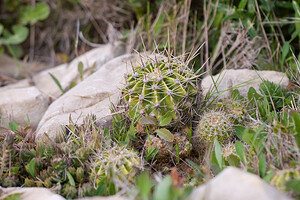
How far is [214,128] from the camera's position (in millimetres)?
2482

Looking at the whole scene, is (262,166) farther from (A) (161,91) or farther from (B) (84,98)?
(B) (84,98)

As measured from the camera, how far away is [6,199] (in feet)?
6.25

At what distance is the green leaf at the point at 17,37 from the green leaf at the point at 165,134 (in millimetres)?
3818

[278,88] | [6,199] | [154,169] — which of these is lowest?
[154,169]

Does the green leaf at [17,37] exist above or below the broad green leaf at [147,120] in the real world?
above

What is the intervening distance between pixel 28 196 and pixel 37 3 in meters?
4.65

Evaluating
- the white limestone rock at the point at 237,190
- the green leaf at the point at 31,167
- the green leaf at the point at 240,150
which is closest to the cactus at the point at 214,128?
the green leaf at the point at 240,150

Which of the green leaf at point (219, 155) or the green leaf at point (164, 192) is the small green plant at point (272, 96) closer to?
the green leaf at point (219, 155)

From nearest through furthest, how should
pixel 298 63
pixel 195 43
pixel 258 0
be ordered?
1. pixel 298 63
2. pixel 258 0
3. pixel 195 43

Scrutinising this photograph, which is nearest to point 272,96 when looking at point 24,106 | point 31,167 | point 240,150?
point 240,150

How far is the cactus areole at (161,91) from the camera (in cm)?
243

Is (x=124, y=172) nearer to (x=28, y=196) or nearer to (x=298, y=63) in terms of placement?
(x=28, y=196)

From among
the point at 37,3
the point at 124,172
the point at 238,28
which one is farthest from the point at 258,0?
the point at 37,3

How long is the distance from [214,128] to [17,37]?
422cm
